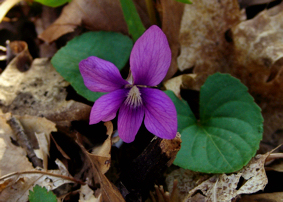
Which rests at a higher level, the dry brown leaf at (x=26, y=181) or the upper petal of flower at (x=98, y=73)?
Answer: the upper petal of flower at (x=98, y=73)

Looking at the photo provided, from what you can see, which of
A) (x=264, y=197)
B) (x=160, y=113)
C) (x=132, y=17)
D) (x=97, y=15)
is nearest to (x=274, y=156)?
(x=264, y=197)

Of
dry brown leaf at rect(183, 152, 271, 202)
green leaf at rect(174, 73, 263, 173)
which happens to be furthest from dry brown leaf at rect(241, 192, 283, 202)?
green leaf at rect(174, 73, 263, 173)

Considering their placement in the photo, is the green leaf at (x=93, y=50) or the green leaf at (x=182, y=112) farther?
the green leaf at (x=93, y=50)

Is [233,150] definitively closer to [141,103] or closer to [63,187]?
[141,103]

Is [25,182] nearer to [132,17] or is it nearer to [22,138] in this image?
[22,138]

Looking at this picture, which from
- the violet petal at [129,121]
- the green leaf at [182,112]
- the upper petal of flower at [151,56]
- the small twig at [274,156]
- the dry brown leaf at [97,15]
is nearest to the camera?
the upper petal of flower at [151,56]

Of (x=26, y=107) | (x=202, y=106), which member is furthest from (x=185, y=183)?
(x=26, y=107)

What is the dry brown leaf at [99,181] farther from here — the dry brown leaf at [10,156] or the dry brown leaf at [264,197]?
the dry brown leaf at [264,197]

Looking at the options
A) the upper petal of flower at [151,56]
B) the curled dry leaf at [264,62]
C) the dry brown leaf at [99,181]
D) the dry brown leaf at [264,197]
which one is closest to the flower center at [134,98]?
the upper petal of flower at [151,56]
